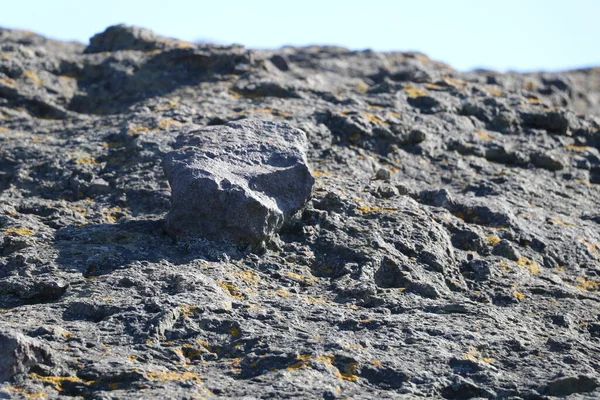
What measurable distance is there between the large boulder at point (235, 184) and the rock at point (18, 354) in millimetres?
1966

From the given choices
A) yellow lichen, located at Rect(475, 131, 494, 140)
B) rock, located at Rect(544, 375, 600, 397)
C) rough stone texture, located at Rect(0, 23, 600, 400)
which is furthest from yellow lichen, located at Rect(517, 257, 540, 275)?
yellow lichen, located at Rect(475, 131, 494, 140)

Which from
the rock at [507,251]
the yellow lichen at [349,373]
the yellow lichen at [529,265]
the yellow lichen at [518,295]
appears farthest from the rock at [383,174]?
the yellow lichen at [349,373]

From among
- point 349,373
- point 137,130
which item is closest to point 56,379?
point 349,373

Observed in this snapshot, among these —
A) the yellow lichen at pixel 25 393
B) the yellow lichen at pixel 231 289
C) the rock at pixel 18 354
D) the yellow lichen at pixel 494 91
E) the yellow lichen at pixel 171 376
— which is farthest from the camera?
the yellow lichen at pixel 494 91

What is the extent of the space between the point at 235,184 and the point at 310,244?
829mm

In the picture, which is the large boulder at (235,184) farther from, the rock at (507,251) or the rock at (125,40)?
the rock at (125,40)

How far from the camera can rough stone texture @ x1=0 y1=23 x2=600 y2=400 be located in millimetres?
5355

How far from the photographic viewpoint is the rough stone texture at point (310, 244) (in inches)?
A: 211

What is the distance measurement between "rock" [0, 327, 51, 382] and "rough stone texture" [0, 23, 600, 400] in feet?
0.11

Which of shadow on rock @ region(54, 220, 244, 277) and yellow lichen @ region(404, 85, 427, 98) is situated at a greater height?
yellow lichen @ region(404, 85, 427, 98)

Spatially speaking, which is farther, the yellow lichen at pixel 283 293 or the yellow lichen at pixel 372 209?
the yellow lichen at pixel 372 209

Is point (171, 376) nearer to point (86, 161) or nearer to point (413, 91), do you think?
point (86, 161)

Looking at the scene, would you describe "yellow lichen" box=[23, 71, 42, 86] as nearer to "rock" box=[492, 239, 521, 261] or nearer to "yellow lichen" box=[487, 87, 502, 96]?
"yellow lichen" box=[487, 87, 502, 96]

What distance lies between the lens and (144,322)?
5.64 meters
